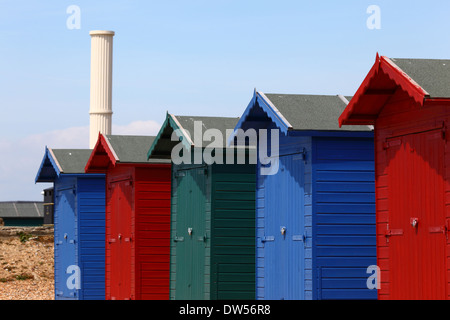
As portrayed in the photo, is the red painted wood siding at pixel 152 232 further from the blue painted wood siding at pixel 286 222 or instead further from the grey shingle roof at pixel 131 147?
the blue painted wood siding at pixel 286 222

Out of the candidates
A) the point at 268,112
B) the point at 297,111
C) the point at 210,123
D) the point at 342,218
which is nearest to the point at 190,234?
the point at 210,123

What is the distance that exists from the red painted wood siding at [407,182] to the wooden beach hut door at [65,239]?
36.1ft

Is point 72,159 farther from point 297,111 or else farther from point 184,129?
point 297,111

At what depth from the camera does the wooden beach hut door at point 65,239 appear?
827 inches

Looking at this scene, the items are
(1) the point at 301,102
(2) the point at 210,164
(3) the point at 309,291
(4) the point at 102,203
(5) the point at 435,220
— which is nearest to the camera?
(5) the point at 435,220

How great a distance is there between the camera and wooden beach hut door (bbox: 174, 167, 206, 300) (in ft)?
50.2

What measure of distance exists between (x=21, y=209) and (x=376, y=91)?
54.7 metres

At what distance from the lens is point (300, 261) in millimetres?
12742

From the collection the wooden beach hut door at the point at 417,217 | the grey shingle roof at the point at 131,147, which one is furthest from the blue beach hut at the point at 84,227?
the wooden beach hut door at the point at 417,217

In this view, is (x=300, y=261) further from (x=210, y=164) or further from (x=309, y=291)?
(x=210, y=164)

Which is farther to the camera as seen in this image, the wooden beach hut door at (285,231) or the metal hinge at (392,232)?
the wooden beach hut door at (285,231)

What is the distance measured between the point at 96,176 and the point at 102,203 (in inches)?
25.9

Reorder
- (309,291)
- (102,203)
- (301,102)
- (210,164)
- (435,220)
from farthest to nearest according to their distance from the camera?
(102,203) < (210,164) < (301,102) < (309,291) < (435,220)
